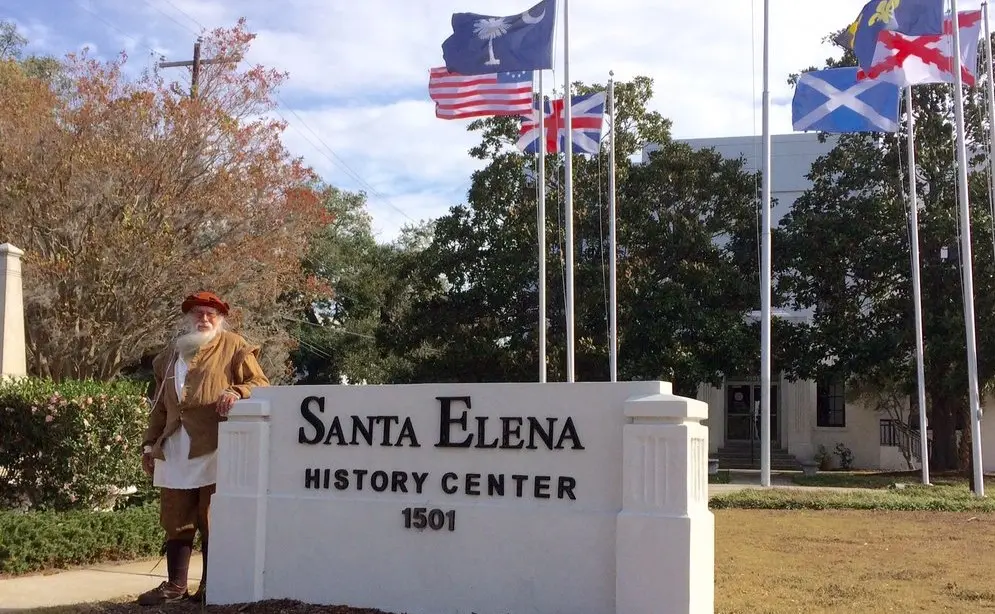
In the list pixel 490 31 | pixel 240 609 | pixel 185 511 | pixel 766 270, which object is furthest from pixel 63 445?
pixel 766 270

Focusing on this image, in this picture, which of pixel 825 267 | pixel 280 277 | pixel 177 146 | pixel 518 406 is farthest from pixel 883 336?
pixel 518 406

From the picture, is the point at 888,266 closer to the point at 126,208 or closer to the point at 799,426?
the point at 799,426

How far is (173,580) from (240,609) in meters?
0.57

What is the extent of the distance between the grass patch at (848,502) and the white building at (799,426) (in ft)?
40.3

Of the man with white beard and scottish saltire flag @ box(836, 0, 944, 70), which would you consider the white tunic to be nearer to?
the man with white beard

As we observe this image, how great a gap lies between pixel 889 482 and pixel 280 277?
1337cm

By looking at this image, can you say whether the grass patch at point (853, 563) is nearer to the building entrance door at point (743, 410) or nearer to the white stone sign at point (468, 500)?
the white stone sign at point (468, 500)

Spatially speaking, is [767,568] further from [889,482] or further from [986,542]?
[889,482]

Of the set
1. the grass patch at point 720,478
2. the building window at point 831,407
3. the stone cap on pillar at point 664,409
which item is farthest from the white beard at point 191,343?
the building window at point 831,407

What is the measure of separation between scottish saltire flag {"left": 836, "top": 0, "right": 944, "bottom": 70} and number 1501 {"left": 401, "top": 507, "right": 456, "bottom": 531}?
13.8m

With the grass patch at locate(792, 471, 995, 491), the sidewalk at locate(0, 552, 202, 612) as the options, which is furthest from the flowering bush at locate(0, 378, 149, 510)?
the grass patch at locate(792, 471, 995, 491)

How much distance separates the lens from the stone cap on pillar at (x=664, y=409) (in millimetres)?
5426

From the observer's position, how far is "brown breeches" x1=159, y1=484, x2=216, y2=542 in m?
6.67

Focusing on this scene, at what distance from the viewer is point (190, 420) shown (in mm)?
6660
